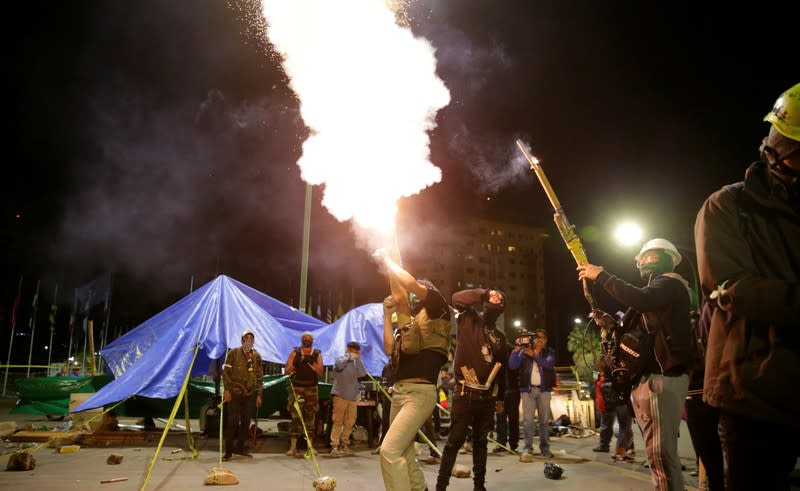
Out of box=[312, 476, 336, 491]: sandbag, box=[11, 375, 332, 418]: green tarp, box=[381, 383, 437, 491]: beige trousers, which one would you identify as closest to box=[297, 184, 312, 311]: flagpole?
box=[11, 375, 332, 418]: green tarp

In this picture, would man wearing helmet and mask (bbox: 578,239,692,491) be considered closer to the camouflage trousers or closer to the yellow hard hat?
the yellow hard hat

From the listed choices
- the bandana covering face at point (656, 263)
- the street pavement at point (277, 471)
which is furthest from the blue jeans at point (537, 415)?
the bandana covering face at point (656, 263)

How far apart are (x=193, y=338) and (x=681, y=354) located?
33.4 feet

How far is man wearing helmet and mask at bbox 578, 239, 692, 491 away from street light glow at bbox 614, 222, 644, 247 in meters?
6.88

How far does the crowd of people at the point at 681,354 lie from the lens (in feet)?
6.11

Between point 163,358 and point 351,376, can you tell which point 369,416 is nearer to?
point 351,376

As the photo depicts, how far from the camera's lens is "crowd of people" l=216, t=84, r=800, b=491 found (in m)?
1.86

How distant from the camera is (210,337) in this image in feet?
37.7

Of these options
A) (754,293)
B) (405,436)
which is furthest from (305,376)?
(754,293)

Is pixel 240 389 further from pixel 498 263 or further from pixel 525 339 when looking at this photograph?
pixel 498 263

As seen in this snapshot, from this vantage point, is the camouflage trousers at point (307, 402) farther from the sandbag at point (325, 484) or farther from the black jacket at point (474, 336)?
the black jacket at point (474, 336)

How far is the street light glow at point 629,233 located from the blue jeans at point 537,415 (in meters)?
3.76

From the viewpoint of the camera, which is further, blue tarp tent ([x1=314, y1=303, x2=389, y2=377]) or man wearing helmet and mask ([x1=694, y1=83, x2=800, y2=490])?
blue tarp tent ([x1=314, y1=303, x2=389, y2=377])

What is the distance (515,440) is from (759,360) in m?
9.50
